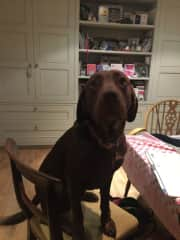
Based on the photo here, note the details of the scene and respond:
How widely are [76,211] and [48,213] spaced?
0.59 ft

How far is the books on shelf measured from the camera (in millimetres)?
797

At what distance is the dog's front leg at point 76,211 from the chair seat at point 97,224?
0.09 metres

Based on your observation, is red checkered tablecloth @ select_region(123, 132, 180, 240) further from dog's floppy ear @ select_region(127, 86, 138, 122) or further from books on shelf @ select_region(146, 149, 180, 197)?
dog's floppy ear @ select_region(127, 86, 138, 122)

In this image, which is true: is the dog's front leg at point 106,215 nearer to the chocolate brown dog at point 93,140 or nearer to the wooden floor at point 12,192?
the chocolate brown dog at point 93,140

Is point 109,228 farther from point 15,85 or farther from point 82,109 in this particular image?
point 15,85

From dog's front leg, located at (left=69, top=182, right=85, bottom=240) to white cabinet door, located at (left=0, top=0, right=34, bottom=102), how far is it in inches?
87.4

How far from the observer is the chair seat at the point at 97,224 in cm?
90

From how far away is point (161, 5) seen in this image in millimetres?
2766

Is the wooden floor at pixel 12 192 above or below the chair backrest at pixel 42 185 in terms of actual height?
below

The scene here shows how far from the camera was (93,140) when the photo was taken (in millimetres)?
792

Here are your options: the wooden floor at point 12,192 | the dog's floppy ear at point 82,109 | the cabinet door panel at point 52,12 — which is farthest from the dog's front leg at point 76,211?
the cabinet door panel at point 52,12

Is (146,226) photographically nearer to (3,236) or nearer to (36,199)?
(36,199)

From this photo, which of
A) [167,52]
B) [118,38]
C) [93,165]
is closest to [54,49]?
[118,38]

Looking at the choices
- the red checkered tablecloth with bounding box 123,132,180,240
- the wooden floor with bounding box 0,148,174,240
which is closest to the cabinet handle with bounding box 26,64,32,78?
the wooden floor with bounding box 0,148,174,240
